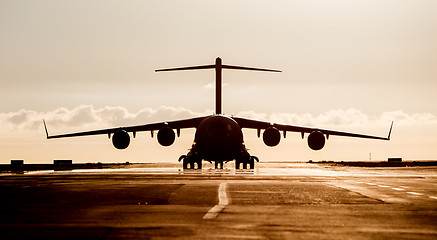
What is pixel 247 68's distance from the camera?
5400 centimetres

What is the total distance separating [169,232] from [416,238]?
2838 millimetres

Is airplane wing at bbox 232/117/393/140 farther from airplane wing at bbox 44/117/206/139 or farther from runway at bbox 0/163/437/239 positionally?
runway at bbox 0/163/437/239

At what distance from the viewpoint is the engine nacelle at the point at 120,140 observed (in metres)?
43.1

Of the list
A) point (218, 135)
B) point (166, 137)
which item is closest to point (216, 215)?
point (218, 135)

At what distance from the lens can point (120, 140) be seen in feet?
141

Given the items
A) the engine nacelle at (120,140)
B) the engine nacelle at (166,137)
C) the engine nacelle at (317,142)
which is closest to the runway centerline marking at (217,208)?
the engine nacelle at (166,137)

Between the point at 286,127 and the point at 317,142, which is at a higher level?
the point at 286,127

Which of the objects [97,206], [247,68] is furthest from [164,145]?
[97,206]

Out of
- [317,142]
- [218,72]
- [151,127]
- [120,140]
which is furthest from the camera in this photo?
[218,72]

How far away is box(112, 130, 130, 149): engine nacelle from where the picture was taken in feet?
141

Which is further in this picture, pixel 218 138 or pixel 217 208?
pixel 218 138

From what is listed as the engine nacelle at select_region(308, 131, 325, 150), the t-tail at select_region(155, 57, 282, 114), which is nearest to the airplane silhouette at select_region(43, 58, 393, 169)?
the engine nacelle at select_region(308, 131, 325, 150)

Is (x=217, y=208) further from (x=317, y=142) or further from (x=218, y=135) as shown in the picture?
(x=317, y=142)

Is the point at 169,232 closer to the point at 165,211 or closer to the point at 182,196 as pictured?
the point at 165,211
